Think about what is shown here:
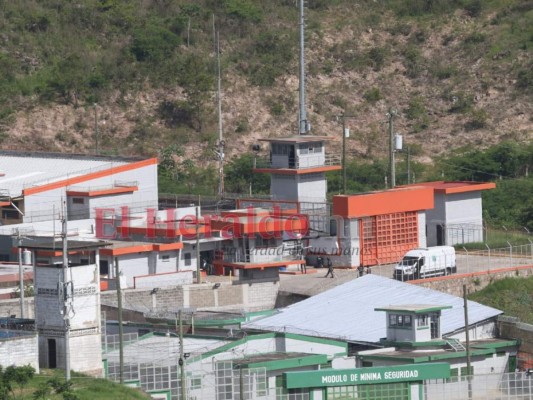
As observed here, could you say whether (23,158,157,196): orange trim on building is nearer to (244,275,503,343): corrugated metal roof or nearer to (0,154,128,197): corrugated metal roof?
(0,154,128,197): corrugated metal roof

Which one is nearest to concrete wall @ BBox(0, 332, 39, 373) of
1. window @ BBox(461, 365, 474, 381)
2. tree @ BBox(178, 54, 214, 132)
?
window @ BBox(461, 365, 474, 381)

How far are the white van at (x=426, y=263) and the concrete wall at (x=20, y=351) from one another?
23902 mm

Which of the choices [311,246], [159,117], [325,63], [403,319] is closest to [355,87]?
[325,63]

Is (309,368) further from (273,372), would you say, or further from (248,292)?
(248,292)

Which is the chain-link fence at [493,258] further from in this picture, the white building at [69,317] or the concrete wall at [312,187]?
the white building at [69,317]

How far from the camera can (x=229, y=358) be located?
66.6 m

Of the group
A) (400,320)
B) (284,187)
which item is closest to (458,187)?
(284,187)

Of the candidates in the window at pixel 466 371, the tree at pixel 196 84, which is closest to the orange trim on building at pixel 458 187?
the window at pixel 466 371

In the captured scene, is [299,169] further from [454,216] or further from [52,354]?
[52,354]

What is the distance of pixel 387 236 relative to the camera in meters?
88.8

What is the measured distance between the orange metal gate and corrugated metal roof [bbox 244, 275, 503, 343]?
784cm

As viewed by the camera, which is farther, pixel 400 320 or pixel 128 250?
pixel 128 250

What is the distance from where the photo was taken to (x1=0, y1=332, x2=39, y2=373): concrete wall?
6206 centimetres

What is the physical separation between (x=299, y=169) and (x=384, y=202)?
19.4ft
